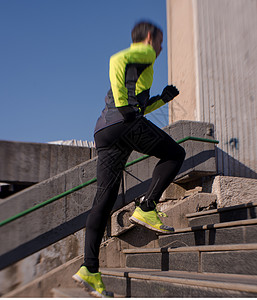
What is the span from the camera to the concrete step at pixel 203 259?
7.69 feet

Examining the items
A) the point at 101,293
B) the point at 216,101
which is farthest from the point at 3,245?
the point at 216,101

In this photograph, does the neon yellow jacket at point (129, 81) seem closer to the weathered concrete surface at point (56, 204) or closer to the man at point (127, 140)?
the man at point (127, 140)

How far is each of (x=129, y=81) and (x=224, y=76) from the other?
113 inches

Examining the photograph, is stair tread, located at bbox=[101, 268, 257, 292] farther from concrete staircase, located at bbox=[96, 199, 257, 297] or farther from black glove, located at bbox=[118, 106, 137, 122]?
black glove, located at bbox=[118, 106, 137, 122]

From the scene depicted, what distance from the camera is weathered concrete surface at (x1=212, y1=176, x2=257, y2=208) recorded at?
419 centimetres

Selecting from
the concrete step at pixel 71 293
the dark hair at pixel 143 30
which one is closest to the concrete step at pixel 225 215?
the concrete step at pixel 71 293

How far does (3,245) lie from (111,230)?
1093mm

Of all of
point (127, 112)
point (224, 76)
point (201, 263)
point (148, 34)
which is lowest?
point (201, 263)

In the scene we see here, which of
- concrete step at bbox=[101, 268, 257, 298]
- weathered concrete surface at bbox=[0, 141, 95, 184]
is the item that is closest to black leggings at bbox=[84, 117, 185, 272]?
concrete step at bbox=[101, 268, 257, 298]

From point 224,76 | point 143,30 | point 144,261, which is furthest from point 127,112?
point 224,76

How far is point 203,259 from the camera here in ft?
8.71

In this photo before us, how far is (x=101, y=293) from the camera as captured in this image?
88.8 inches

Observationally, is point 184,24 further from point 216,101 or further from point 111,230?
point 111,230

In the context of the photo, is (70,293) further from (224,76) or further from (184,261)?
(224,76)
